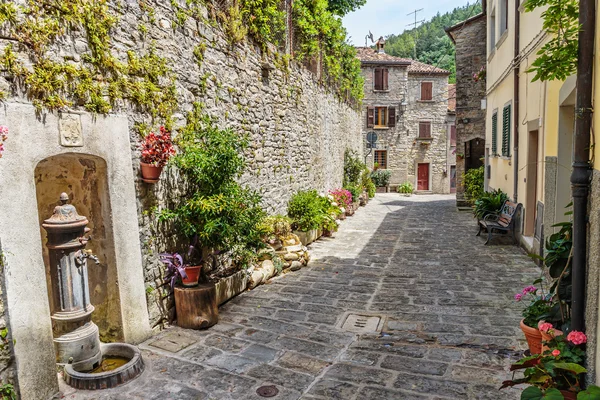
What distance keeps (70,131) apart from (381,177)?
77.4 feet

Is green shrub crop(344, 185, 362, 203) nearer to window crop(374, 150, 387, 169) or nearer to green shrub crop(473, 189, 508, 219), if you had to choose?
green shrub crop(473, 189, 508, 219)

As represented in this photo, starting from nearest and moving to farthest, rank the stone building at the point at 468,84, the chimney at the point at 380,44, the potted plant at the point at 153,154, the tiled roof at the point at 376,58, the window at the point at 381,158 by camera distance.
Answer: the potted plant at the point at 153,154, the stone building at the point at 468,84, the tiled roof at the point at 376,58, the chimney at the point at 380,44, the window at the point at 381,158

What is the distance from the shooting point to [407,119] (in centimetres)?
2667

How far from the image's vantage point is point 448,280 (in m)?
6.41

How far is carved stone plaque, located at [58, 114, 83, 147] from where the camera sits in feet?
11.1

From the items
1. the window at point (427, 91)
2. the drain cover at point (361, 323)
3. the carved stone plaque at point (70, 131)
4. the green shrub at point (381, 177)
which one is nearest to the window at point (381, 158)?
the green shrub at point (381, 177)

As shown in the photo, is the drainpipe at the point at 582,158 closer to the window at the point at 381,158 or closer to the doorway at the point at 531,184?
the doorway at the point at 531,184

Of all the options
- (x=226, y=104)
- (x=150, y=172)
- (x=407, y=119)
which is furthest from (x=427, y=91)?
(x=150, y=172)

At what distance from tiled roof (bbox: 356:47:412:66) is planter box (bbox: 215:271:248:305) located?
22089mm

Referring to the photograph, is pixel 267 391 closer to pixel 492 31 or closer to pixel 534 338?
pixel 534 338

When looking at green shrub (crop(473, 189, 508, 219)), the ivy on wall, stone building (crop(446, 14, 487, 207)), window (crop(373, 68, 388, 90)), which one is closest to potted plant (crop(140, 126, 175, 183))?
the ivy on wall

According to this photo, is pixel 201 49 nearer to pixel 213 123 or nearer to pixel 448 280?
pixel 213 123

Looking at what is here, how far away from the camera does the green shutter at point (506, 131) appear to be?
9.21m

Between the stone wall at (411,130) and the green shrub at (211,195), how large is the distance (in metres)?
21.6
